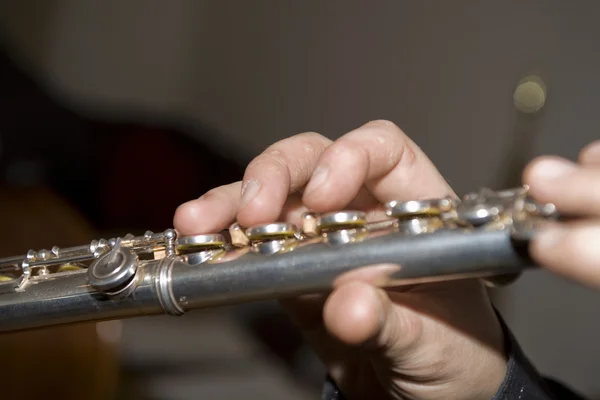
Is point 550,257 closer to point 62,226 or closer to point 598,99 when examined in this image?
point 598,99

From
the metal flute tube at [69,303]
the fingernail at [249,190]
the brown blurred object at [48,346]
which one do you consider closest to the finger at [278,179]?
the fingernail at [249,190]

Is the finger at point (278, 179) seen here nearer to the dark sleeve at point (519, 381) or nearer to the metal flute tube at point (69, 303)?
the metal flute tube at point (69, 303)

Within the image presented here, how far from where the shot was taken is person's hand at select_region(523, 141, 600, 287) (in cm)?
35

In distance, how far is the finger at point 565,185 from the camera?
36 cm

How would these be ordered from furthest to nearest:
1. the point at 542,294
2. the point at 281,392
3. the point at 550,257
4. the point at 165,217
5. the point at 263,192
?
the point at 165,217 < the point at 542,294 < the point at 281,392 < the point at 263,192 < the point at 550,257

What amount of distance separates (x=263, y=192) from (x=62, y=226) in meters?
1.31

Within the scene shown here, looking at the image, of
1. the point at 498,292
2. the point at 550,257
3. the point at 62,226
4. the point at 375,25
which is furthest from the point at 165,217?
the point at 550,257

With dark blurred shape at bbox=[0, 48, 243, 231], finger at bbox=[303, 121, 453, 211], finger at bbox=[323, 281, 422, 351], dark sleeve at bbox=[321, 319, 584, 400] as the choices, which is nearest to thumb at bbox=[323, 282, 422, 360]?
finger at bbox=[323, 281, 422, 351]

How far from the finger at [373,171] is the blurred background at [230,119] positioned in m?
0.94

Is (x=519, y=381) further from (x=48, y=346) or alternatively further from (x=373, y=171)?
(x=48, y=346)

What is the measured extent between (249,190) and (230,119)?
2.13 meters

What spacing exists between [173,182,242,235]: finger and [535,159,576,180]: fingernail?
350 mm

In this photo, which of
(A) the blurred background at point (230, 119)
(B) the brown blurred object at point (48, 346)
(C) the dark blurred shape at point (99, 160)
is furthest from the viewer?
(C) the dark blurred shape at point (99, 160)

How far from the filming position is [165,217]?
6.70 feet
